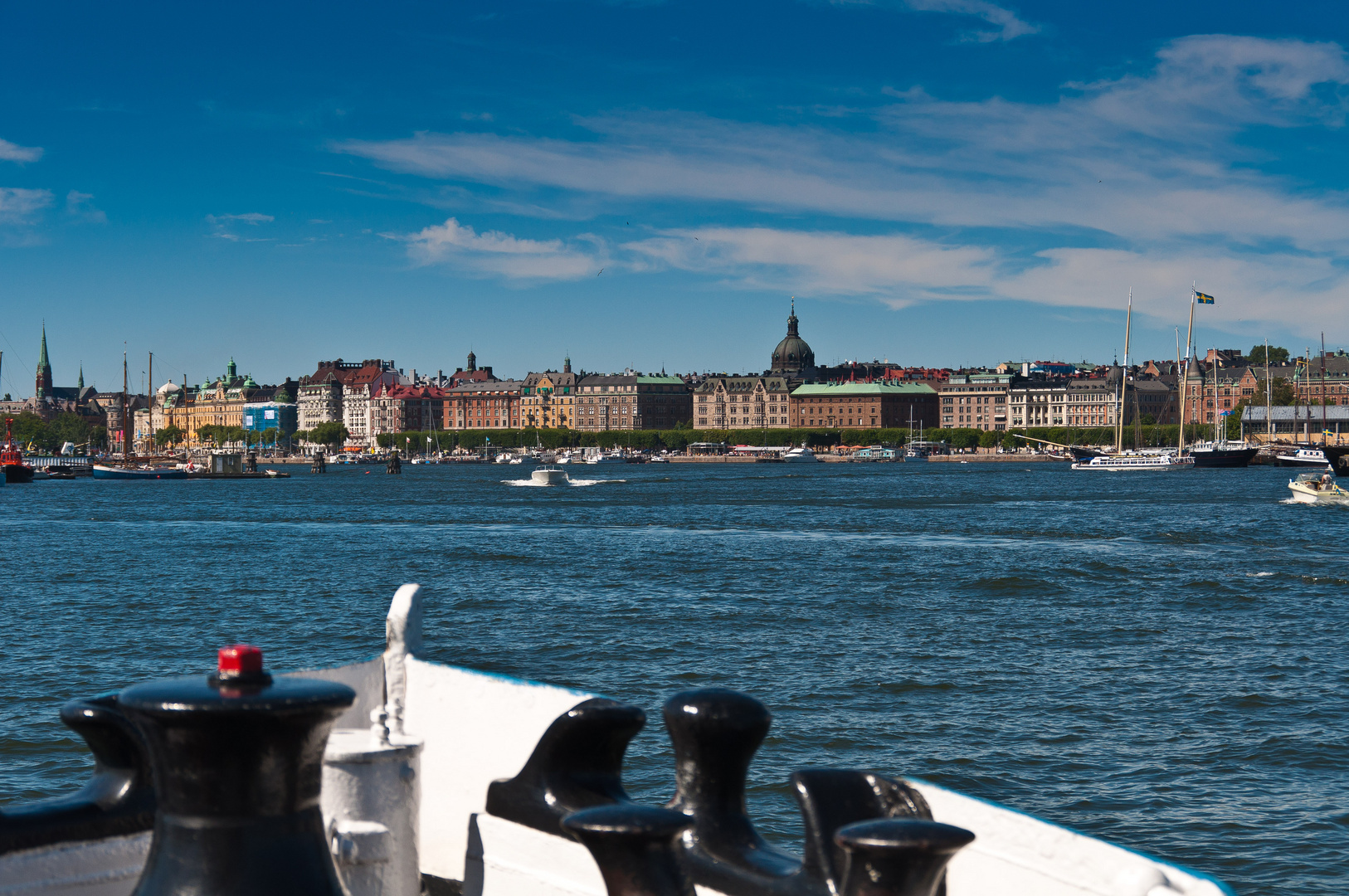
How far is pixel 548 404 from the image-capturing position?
641 ft

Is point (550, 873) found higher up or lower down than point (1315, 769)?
higher up

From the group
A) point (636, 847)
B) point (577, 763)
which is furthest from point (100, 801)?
point (636, 847)

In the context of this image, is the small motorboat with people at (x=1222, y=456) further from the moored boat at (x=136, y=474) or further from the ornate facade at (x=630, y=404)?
the ornate facade at (x=630, y=404)

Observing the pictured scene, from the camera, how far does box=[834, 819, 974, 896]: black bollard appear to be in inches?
74.3

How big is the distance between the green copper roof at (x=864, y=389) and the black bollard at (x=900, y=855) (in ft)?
599

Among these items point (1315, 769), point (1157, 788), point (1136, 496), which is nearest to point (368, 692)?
point (1157, 788)

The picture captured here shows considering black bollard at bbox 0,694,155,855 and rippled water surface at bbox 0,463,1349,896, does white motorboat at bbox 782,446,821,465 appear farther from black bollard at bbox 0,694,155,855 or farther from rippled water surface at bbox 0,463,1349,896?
black bollard at bbox 0,694,155,855

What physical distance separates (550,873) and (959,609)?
18578 mm

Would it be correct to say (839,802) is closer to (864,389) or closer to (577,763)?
(577,763)

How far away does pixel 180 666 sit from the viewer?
16078 millimetres

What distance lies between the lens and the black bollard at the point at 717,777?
9.16 feet

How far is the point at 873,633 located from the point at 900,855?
1688 centimetres

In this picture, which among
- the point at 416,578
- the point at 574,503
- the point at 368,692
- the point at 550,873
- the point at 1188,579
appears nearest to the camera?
the point at 550,873

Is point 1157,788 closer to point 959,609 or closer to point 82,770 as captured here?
point 82,770
